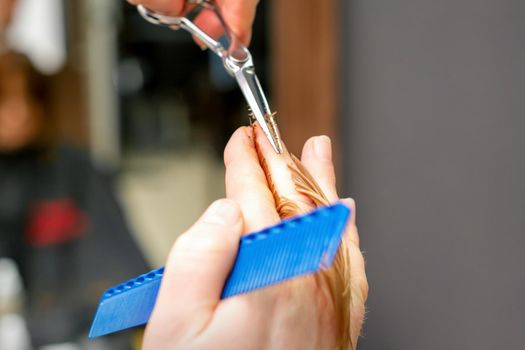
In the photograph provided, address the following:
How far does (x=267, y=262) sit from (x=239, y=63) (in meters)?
0.12

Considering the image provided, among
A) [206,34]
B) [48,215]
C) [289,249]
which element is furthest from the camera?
[48,215]

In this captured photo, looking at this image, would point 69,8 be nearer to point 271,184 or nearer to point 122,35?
point 122,35

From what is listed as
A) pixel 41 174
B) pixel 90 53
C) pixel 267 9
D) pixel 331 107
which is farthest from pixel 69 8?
pixel 331 107

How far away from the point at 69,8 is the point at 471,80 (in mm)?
1607

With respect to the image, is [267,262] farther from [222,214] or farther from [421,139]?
[421,139]

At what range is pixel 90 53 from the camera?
1882 millimetres

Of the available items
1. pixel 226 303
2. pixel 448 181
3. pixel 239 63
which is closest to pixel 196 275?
pixel 226 303

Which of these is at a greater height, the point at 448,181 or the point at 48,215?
the point at 448,181

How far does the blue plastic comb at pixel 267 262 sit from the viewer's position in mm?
188

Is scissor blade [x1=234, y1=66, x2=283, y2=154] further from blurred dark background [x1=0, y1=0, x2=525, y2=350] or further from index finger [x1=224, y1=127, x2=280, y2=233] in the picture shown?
blurred dark background [x1=0, y1=0, x2=525, y2=350]

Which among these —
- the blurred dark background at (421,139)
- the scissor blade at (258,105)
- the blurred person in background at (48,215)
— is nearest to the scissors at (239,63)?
the scissor blade at (258,105)

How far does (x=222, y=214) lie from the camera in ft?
0.77

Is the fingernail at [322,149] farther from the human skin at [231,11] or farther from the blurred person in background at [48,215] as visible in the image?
the blurred person in background at [48,215]

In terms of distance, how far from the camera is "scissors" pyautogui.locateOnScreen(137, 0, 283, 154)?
0.28 m
